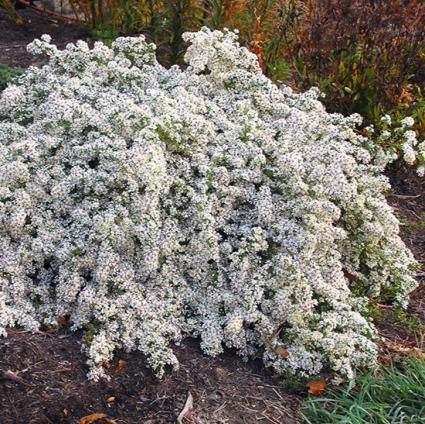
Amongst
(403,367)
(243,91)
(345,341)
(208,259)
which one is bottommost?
(403,367)

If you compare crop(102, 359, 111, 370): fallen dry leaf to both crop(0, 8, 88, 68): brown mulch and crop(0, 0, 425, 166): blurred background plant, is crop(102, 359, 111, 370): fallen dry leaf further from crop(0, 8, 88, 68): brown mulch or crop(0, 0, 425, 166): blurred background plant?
crop(0, 8, 88, 68): brown mulch

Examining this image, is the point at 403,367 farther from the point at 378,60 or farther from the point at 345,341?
the point at 378,60

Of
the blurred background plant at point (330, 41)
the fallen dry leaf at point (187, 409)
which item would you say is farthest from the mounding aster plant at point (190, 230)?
the blurred background plant at point (330, 41)

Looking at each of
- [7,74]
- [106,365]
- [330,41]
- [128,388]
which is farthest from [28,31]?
[128,388]

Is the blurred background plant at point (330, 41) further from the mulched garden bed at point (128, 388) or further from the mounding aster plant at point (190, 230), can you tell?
the mulched garden bed at point (128, 388)

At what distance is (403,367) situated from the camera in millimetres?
Answer: 3619

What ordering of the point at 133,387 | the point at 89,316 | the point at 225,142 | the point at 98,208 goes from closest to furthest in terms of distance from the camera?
the point at 133,387
the point at 89,316
the point at 98,208
the point at 225,142

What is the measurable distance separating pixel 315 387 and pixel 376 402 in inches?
11.9

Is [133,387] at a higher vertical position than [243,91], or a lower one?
lower

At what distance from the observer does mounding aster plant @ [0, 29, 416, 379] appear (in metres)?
3.42

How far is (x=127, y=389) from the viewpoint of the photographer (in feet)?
10.2

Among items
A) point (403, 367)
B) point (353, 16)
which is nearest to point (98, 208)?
point (403, 367)

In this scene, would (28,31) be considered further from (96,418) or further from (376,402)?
(376,402)

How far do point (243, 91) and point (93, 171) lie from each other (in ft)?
4.26
